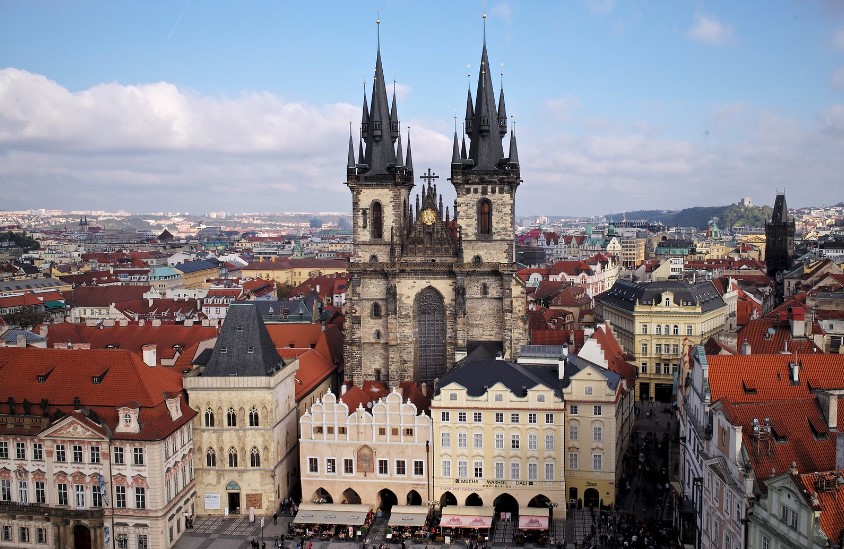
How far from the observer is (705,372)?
54406 millimetres

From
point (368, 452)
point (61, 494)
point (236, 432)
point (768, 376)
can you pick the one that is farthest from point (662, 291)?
point (61, 494)

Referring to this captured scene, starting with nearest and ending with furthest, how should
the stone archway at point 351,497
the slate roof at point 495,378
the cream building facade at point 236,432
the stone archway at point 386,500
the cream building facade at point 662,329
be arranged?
the slate roof at point 495,378, the cream building facade at point 236,432, the stone archway at point 386,500, the stone archway at point 351,497, the cream building facade at point 662,329

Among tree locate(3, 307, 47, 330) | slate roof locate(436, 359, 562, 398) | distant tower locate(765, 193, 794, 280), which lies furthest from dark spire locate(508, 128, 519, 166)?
distant tower locate(765, 193, 794, 280)

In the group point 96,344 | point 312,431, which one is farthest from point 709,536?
point 96,344

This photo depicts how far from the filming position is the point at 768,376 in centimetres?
5466

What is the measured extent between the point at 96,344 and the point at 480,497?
54.5 meters

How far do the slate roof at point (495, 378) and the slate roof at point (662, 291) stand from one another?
45.7m

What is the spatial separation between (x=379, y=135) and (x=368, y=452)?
1447 inches

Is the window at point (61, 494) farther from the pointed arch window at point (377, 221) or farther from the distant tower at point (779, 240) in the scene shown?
the distant tower at point (779, 240)

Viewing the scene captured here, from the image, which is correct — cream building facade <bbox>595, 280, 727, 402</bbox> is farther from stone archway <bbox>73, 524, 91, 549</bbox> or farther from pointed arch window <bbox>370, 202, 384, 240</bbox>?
stone archway <bbox>73, 524, 91, 549</bbox>

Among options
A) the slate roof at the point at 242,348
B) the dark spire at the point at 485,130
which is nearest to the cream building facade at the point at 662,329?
the dark spire at the point at 485,130

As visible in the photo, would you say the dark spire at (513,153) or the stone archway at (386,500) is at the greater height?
the dark spire at (513,153)

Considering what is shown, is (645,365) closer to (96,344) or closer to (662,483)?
(662,483)

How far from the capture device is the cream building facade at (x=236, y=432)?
67.1 m
